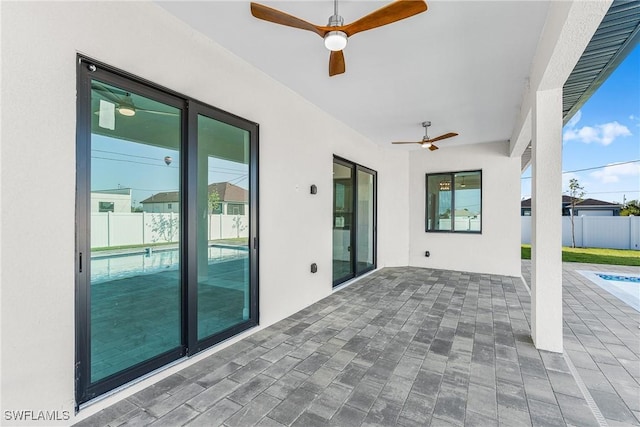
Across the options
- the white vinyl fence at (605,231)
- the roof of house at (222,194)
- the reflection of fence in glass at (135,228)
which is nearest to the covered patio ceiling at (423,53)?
the roof of house at (222,194)

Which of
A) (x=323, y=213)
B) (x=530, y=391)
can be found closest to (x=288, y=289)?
(x=323, y=213)

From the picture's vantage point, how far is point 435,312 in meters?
3.70

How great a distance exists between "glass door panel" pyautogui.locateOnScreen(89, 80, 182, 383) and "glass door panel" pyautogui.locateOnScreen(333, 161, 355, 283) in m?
2.92

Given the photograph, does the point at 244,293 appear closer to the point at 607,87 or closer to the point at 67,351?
the point at 67,351

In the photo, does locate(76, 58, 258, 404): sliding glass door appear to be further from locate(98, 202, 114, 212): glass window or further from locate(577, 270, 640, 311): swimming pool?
locate(577, 270, 640, 311): swimming pool

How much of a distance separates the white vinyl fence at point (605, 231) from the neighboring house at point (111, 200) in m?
12.7

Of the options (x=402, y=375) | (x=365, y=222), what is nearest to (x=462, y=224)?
(x=365, y=222)

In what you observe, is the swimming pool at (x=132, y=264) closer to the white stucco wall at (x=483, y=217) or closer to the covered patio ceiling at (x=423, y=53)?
the covered patio ceiling at (x=423, y=53)

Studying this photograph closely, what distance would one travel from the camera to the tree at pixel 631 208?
35.8 ft

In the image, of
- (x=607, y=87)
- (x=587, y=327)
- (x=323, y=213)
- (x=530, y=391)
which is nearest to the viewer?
(x=530, y=391)

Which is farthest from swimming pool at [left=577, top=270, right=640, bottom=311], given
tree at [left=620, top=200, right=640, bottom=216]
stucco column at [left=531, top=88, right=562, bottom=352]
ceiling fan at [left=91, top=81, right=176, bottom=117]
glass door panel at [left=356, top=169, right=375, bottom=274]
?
tree at [left=620, top=200, right=640, bottom=216]

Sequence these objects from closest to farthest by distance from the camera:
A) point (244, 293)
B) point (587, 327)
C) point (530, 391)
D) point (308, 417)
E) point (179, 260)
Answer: point (308, 417) → point (530, 391) → point (179, 260) → point (244, 293) → point (587, 327)

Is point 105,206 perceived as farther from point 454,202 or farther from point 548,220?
point 454,202

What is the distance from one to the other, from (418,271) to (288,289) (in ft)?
12.6
